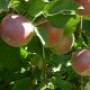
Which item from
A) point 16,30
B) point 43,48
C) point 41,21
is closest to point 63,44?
point 43,48

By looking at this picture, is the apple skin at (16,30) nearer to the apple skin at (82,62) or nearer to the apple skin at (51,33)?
the apple skin at (51,33)

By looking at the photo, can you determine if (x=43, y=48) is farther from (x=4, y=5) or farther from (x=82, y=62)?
(x=4, y=5)

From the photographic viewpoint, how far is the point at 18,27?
937 mm

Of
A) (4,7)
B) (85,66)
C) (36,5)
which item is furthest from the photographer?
(85,66)

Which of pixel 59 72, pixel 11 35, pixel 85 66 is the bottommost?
pixel 59 72

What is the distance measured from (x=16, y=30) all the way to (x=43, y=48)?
261mm

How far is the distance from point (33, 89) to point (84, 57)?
1.31ft

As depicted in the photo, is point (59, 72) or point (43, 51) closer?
point (43, 51)

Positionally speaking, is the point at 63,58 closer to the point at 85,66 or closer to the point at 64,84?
the point at 64,84

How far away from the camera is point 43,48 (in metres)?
1.18

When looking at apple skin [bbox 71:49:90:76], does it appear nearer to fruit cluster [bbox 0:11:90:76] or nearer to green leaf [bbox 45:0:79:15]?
fruit cluster [bbox 0:11:90:76]

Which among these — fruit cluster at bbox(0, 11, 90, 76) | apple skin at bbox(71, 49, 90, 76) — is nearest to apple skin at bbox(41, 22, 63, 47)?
fruit cluster at bbox(0, 11, 90, 76)

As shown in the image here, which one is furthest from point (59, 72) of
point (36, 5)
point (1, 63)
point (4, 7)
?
point (4, 7)

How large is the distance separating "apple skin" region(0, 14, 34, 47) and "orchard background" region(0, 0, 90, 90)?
12 mm
